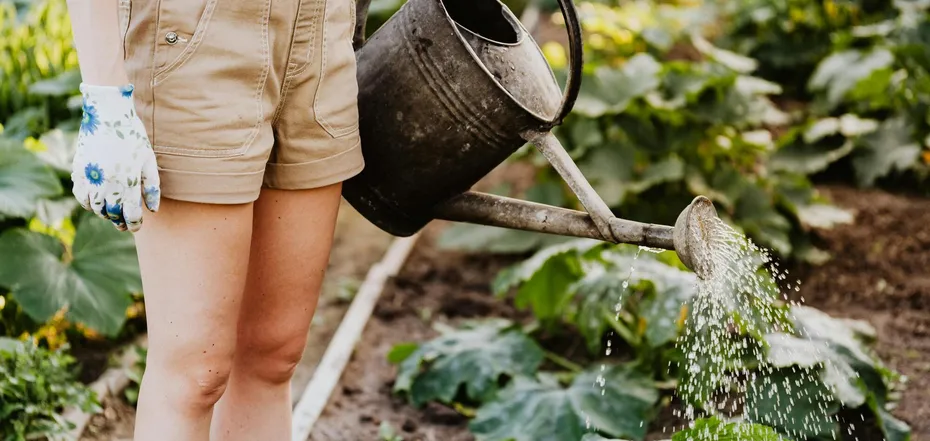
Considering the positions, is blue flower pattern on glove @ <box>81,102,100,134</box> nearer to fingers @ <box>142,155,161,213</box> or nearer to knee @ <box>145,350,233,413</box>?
fingers @ <box>142,155,161,213</box>

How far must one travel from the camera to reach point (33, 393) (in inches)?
94.4

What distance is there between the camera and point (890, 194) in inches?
176

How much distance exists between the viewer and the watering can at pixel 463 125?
183 cm

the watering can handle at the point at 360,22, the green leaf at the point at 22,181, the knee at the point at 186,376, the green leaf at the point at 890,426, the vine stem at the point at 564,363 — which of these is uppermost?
the watering can handle at the point at 360,22

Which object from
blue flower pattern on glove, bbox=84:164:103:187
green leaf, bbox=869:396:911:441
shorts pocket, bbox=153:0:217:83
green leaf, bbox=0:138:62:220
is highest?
shorts pocket, bbox=153:0:217:83

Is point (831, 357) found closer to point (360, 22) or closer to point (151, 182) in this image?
point (360, 22)

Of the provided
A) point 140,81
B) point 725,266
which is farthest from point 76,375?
point 725,266

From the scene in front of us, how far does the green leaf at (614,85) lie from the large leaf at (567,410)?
150 cm

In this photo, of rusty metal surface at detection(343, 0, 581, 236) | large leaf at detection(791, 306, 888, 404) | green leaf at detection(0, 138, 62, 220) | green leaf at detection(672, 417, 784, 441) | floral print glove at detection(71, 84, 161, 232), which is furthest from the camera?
green leaf at detection(0, 138, 62, 220)

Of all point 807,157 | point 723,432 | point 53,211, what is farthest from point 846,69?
point 53,211

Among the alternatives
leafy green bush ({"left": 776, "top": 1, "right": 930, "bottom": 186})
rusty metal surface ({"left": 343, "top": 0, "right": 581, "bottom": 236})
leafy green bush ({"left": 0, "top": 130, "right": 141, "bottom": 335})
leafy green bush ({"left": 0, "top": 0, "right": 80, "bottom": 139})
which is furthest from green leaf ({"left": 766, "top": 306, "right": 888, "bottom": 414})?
leafy green bush ({"left": 0, "top": 0, "right": 80, "bottom": 139})

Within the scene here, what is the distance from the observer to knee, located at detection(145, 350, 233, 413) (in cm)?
166

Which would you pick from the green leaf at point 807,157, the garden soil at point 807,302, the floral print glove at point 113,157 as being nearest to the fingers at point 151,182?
the floral print glove at point 113,157

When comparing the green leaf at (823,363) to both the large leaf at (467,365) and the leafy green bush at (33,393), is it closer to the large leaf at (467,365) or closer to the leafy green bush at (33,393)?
the large leaf at (467,365)
